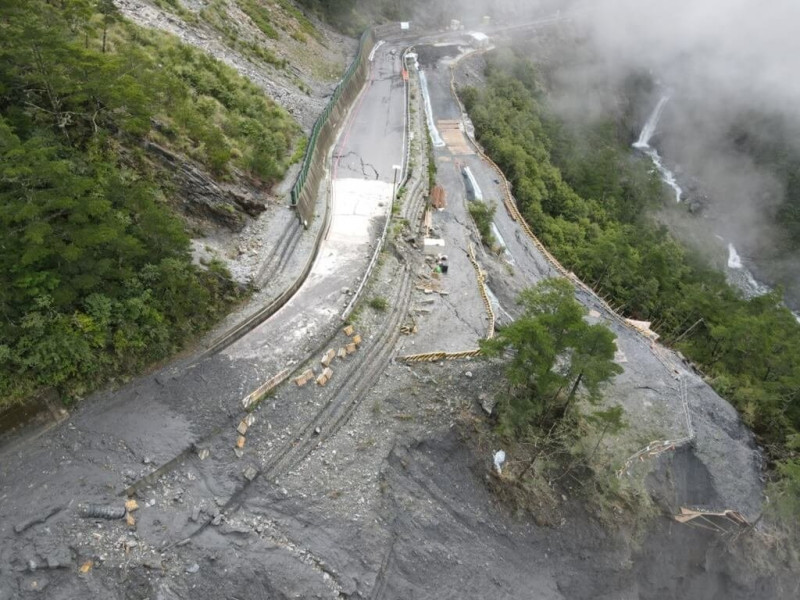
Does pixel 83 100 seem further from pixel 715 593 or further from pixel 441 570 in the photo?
pixel 715 593

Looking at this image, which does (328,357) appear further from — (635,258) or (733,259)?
(733,259)

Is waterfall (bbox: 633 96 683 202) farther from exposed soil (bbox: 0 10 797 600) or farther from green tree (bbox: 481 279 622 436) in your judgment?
green tree (bbox: 481 279 622 436)

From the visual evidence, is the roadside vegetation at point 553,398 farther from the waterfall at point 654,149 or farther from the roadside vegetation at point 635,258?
the waterfall at point 654,149

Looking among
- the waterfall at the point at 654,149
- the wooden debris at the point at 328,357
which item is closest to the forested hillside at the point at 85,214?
the wooden debris at the point at 328,357

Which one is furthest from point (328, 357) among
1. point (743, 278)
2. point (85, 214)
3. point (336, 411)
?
point (743, 278)

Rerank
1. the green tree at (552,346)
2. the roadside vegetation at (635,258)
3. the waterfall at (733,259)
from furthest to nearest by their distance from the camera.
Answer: the waterfall at (733,259) → the roadside vegetation at (635,258) → the green tree at (552,346)

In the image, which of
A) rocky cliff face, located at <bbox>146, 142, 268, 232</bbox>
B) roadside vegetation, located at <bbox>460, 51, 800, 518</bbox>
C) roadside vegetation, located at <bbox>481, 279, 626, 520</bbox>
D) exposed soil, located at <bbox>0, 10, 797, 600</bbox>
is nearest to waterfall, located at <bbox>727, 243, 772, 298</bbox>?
roadside vegetation, located at <bbox>460, 51, 800, 518</bbox>

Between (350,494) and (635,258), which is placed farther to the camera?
(635,258)
